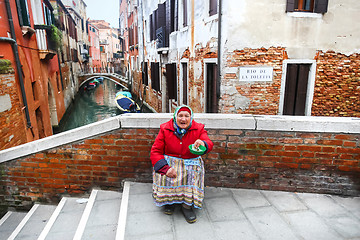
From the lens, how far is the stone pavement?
7.23 ft

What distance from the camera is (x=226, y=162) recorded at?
290 cm

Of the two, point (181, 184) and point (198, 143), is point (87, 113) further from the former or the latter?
point (198, 143)

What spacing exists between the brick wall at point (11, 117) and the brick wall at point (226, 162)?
203 centimetres

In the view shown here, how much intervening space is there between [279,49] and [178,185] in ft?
14.4

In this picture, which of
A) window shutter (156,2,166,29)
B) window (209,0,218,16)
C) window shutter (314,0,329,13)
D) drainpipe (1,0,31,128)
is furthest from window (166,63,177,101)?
window shutter (314,0,329,13)

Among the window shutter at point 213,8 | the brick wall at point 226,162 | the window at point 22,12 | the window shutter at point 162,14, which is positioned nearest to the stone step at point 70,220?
the brick wall at point 226,162

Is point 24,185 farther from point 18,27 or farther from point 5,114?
point 18,27

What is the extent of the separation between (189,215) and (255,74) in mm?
3969

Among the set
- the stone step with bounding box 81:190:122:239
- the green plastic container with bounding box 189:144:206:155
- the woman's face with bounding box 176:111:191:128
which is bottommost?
the stone step with bounding box 81:190:122:239

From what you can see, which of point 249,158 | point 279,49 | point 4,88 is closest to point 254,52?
point 279,49

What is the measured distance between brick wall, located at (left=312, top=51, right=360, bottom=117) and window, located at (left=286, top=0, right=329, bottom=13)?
97 centimetres

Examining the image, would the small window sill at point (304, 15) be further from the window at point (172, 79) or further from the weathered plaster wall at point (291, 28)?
the window at point (172, 79)

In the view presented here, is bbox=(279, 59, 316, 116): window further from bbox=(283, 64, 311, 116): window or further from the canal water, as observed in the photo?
the canal water

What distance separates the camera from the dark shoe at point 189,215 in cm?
233
